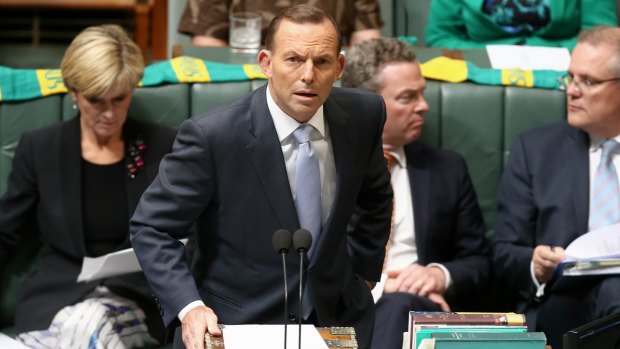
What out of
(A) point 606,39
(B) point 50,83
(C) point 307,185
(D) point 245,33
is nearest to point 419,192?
(A) point 606,39

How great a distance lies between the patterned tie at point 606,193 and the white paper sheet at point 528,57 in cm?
55

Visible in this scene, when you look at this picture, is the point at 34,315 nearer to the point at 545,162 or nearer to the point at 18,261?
the point at 18,261

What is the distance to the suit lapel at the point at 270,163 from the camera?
2.30m

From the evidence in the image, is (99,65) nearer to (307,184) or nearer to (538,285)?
(307,184)

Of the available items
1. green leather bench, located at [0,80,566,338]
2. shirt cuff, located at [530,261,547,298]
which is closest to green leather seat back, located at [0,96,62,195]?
green leather bench, located at [0,80,566,338]

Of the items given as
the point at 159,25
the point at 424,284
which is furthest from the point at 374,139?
the point at 159,25

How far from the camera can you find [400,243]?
3.31m

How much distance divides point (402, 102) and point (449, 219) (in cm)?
39

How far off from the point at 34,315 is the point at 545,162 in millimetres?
1587

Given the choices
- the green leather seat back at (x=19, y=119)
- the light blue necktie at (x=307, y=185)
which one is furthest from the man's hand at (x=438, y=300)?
the green leather seat back at (x=19, y=119)

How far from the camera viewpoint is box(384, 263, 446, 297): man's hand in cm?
317

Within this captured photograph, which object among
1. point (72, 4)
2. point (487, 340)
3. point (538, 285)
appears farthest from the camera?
point (72, 4)

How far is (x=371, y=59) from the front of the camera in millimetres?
3381

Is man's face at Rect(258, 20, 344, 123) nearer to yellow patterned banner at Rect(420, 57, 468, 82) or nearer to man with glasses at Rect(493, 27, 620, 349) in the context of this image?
man with glasses at Rect(493, 27, 620, 349)
